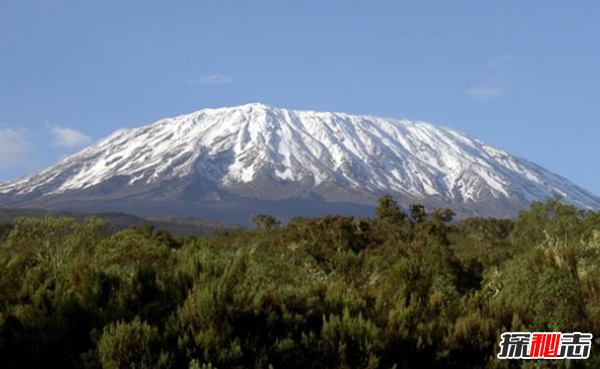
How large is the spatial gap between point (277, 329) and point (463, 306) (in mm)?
4221

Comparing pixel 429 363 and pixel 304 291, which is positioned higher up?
pixel 304 291

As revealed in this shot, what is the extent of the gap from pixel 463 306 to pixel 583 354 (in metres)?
2.55

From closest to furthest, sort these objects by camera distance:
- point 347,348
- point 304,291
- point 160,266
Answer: point 347,348 → point 304,291 → point 160,266

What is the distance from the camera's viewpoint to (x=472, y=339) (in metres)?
9.59

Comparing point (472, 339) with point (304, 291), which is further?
point (304, 291)

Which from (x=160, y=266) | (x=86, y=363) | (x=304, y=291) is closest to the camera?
(x=86, y=363)

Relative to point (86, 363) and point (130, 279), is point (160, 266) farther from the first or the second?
point (86, 363)

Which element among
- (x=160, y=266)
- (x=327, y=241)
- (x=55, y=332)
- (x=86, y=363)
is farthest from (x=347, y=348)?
(x=327, y=241)

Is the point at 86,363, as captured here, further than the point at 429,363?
No

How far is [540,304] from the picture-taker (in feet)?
36.7

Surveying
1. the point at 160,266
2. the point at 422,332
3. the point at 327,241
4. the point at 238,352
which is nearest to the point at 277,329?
the point at 238,352

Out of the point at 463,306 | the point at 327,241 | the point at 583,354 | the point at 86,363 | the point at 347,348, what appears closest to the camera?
the point at 86,363

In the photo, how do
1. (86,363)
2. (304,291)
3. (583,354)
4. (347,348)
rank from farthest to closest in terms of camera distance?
(304,291), (583,354), (347,348), (86,363)

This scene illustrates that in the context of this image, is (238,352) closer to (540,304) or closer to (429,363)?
(429,363)
